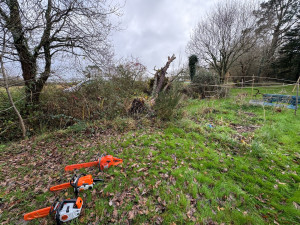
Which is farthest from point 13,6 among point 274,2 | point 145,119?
point 274,2

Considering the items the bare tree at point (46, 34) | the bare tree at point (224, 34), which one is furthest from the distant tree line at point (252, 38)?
the bare tree at point (46, 34)

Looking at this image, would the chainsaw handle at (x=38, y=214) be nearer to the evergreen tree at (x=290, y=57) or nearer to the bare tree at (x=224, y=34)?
the bare tree at (x=224, y=34)

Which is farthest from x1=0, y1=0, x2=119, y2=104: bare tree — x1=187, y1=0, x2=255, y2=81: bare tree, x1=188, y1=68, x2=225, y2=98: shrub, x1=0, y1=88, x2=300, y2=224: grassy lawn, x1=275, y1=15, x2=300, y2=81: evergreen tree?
x1=275, y1=15, x2=300, y2=81: evergreen tree

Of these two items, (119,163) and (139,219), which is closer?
(139,219)

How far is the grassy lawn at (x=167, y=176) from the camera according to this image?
1738 millimetres

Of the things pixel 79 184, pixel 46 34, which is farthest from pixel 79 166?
pixel 46 34

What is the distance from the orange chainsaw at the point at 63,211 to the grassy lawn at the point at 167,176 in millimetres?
137

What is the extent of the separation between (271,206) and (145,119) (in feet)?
13.2

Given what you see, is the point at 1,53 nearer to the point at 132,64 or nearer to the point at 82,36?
the point at 82,36

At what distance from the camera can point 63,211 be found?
1.51 meters

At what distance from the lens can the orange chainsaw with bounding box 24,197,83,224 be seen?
148 centimetres

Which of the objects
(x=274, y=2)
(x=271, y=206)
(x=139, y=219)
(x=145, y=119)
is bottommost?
(x=271, y=206)

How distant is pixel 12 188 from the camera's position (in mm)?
2135

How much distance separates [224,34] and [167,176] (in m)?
15.6
